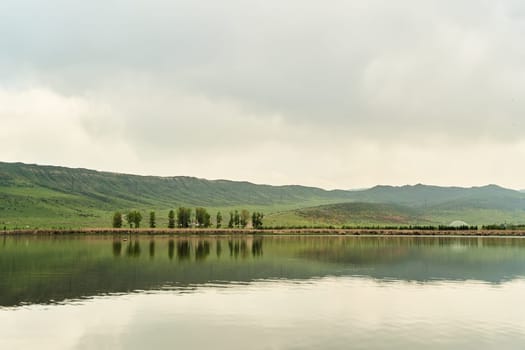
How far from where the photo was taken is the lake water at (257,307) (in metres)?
34.4

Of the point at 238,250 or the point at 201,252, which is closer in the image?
the point at 201,252

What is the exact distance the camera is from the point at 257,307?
149ft

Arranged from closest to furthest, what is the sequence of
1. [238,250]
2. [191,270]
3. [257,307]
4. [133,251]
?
1. [257,307]
2. [191,270]
3. [133,251]
4. [238,250]

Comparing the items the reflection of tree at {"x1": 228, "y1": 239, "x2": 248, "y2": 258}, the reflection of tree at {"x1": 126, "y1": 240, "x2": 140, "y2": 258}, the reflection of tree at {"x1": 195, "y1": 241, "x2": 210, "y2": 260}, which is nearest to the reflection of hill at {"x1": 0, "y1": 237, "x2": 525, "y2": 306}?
the reflection of tree at {"x1": 195, "y1": 241, "x2": 210, "y2": 260}

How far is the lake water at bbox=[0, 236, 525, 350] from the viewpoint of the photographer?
34406 millimetres

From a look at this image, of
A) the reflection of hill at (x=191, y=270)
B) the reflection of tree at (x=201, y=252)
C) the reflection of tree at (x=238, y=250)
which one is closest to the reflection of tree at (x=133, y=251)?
the reflection of hill at (x=191, y=270)

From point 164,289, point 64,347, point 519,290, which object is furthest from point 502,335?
point 164,289

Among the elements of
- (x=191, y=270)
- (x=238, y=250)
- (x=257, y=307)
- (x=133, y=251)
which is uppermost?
(x=133, y=251)

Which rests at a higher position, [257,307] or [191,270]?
[191,270]

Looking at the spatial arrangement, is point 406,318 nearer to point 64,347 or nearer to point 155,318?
point 155,318

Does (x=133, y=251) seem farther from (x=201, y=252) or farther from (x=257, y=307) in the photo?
(x=257, y=307)

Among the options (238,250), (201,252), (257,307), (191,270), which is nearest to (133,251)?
(201,252)

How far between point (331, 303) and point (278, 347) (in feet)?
53.9

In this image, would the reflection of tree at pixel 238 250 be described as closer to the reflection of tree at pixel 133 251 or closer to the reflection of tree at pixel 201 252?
the reflection of tree at pixel 201 252
